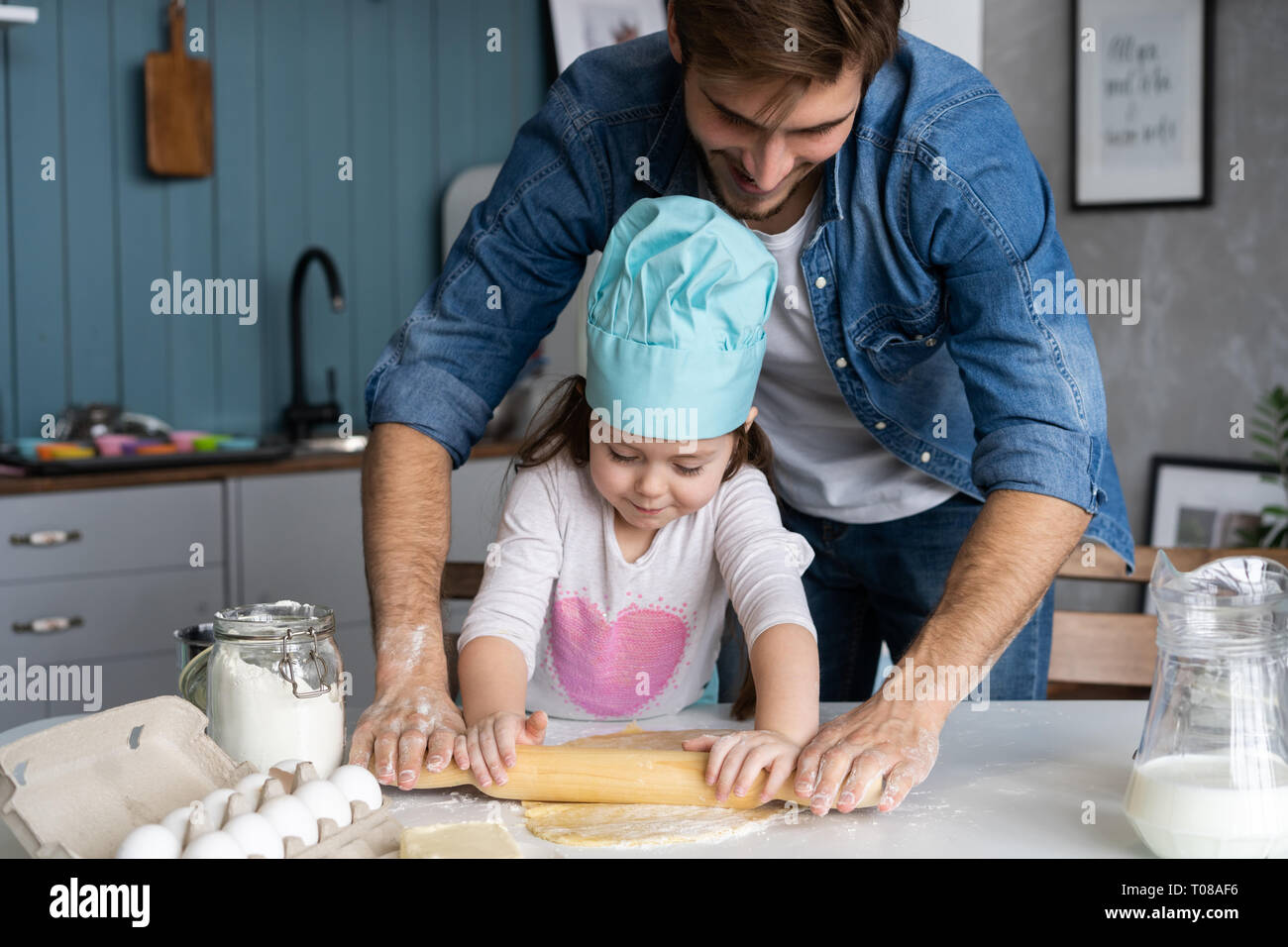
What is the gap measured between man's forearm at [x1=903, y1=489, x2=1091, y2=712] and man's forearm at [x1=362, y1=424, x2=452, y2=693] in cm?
46

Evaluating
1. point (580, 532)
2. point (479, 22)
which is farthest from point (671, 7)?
point (479, 22)

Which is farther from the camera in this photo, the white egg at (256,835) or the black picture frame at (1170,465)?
the black picture frame at (1170,465)

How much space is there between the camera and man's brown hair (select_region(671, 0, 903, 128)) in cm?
114

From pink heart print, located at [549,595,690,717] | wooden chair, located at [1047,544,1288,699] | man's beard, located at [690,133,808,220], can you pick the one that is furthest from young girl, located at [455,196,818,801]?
wooden chair, located at [1047,544,1288,699]

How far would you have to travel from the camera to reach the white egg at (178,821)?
828 mm

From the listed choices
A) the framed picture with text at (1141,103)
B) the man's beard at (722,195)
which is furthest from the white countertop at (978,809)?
the framed picture with text at (1141,103)

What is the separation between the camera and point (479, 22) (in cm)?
356

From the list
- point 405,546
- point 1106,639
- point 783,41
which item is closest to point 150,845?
point 405,546

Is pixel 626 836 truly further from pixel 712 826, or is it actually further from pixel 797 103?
pixel 797 103

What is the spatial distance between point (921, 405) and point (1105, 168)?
2.03 m

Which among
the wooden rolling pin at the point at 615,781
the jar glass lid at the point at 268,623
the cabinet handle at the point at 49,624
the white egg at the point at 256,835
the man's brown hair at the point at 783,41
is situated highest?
the man's brown hair at the point at 783,41

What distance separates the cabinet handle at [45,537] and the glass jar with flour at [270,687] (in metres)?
1.69

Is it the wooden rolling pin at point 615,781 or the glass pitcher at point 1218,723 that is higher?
the glass pitcher at point 1218,723

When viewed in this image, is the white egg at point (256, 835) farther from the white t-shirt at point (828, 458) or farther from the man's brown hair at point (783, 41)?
the white t-shirt at point (828, 458)
